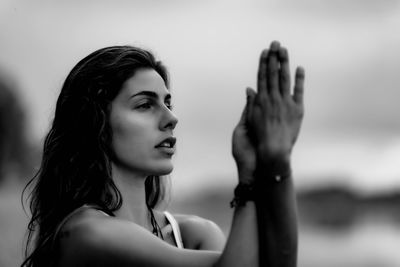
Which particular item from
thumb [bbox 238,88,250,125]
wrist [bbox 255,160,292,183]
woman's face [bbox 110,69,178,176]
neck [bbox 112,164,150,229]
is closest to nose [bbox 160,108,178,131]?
woman's face [bbox 110,69,178,176]

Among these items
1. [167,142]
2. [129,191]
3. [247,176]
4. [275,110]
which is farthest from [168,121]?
[275,110]

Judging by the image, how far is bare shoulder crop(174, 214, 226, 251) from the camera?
476cm

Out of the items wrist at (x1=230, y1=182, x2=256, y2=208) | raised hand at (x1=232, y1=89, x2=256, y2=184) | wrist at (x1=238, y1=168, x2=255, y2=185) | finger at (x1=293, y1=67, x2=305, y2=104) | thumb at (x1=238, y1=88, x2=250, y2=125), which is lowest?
wrist at (x1=230, y1=182, x2=256, y2=208)

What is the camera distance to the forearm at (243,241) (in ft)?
11.5

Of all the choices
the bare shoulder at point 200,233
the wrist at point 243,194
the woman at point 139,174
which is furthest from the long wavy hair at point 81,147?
the wrist at point 243,194

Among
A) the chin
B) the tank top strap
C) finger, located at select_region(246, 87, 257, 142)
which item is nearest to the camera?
finger, located at select_region(246, 87, 257, 142)

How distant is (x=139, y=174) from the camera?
14.4ft

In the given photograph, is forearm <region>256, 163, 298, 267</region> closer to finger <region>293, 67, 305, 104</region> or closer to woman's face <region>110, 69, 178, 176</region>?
finger <region>293, 67, 305, 104</region>

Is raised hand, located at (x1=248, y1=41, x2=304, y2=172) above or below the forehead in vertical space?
below

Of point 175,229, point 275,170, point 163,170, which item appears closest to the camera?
point 275,170

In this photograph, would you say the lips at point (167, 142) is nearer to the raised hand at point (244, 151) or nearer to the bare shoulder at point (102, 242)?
the bare shoulder at point (102, 242)

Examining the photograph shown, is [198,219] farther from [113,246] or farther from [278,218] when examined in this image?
[278,218]

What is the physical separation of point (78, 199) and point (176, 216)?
826 millimetres

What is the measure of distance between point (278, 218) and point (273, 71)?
26.0 inches
